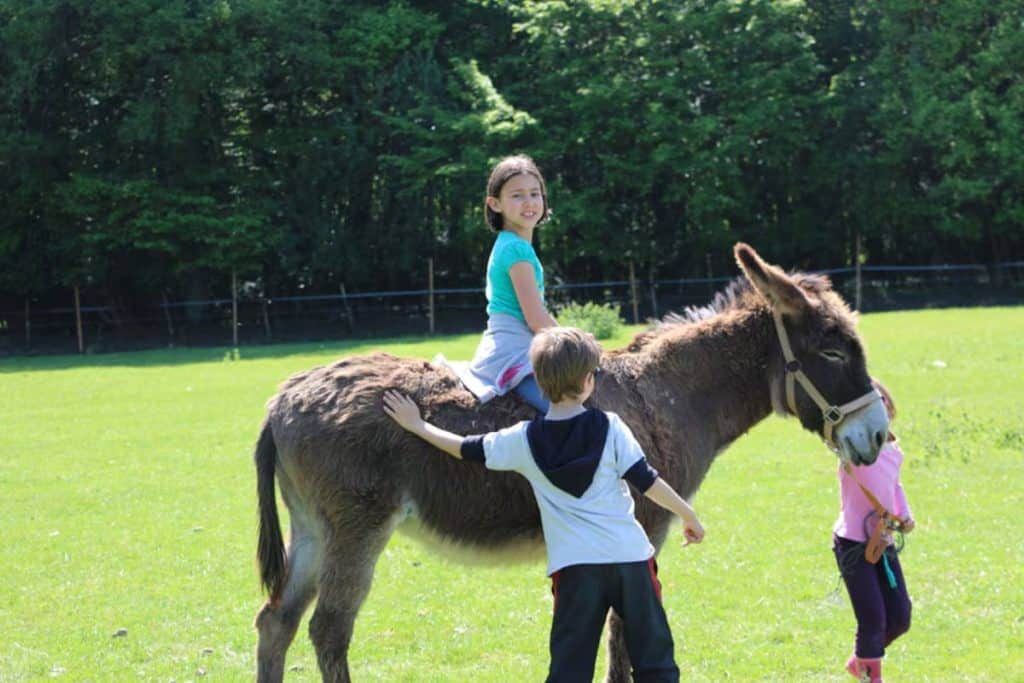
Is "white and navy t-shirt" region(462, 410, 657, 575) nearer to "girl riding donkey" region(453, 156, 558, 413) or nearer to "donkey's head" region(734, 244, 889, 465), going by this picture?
"girl riding donkey" region(453, 156, 558, 413)

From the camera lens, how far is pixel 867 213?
40438 mm

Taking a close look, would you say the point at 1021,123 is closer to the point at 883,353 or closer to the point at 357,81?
the point at 883,353

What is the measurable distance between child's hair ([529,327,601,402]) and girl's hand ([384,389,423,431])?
978 millimetres

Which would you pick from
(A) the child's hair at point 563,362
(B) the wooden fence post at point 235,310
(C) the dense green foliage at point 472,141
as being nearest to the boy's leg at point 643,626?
(A) the child's hair at point 563,362

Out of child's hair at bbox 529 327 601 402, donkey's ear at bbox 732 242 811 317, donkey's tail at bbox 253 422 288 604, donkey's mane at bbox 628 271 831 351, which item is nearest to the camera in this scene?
child's hair at bbox 529 327 601 402

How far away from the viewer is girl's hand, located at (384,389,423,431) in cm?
537

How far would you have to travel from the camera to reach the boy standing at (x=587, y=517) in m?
4.55

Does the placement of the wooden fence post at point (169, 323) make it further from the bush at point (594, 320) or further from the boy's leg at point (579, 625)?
the boy's leg at point (579, 625)

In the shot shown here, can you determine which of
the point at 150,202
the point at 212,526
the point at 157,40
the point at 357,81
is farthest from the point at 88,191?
the point at 212,526

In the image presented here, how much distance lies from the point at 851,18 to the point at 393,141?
716 inches

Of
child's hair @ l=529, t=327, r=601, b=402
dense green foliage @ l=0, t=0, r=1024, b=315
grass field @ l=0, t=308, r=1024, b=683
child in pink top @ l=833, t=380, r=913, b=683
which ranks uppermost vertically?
dense green foliage @ l=0, t=0, r=1024, b=315

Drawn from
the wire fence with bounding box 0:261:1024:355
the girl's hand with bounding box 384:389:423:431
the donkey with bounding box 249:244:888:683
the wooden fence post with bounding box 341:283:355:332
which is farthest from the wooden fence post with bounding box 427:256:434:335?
the girl's hand with bounding box 384:389:423:431

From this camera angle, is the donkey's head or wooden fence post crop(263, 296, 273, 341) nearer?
the donkey's head

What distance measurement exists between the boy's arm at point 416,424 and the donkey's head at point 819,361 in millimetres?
1832
